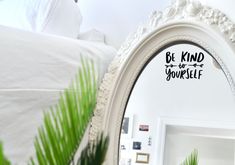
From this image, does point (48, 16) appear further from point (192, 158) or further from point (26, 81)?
point (192, 158)

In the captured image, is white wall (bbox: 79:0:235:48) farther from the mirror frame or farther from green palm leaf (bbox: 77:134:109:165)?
green palm leaf (bbox: 77:134:109:165)

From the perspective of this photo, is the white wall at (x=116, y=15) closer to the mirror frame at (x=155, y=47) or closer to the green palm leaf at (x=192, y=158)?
the mirror frame at (x=155, y=47)

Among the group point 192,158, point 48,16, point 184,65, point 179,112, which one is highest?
point 48,16

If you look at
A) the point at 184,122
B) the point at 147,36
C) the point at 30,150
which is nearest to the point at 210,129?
the point at 184,122

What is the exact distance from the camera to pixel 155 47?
1.13 meters

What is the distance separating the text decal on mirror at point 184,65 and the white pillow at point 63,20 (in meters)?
0.50

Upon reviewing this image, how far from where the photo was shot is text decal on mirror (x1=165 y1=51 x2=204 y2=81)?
3.43 ft

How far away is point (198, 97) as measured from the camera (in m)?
1.02

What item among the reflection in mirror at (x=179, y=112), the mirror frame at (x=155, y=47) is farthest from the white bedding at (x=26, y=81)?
the reflection in mirror at (x=179, y=112)

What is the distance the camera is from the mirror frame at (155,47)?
3.19 feet

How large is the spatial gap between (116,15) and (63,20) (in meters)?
0.26

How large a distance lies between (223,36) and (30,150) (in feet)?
2.30

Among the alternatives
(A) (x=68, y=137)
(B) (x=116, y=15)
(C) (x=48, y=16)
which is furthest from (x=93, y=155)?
(B) (x=116, y=15)

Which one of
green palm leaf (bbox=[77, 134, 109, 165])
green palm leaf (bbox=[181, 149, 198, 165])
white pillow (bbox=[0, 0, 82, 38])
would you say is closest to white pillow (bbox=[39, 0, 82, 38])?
white pillow (bbox=[0, 0, 82, 38])
